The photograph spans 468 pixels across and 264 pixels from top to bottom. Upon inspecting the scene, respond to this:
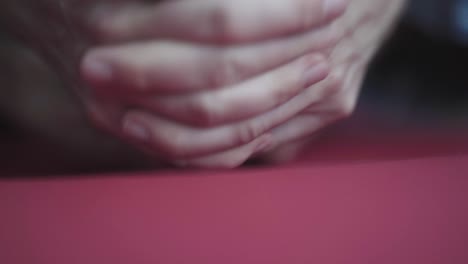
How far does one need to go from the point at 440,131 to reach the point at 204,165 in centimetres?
12

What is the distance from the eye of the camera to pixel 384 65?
0.35m

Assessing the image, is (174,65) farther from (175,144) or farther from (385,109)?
(385,109)

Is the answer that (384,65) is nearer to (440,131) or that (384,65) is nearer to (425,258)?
(440,131)

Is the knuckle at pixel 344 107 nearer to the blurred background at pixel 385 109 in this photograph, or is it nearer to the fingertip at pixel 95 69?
the blurred background at pixel 385 109

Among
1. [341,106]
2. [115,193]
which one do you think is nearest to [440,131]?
[341,106]

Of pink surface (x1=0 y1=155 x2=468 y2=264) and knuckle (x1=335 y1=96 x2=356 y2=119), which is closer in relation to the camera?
pink surface (x1=0 y1=155 x2=468 y2=264)

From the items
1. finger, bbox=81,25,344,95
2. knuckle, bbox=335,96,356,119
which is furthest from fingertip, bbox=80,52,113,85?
knuckle, bbox=335,96,356,119

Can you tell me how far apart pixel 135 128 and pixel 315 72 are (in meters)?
0.08

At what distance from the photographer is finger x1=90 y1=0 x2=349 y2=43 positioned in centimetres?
20

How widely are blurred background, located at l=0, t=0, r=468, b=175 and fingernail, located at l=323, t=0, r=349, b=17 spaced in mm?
61

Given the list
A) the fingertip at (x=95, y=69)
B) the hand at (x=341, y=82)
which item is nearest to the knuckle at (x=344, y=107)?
the hand at (x=341, y=82)

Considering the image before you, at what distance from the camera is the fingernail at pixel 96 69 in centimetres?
21

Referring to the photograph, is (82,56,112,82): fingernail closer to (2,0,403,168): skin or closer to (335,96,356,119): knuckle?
(2,0,403,168): skin

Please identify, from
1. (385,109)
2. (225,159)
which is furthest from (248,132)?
(385,109)
